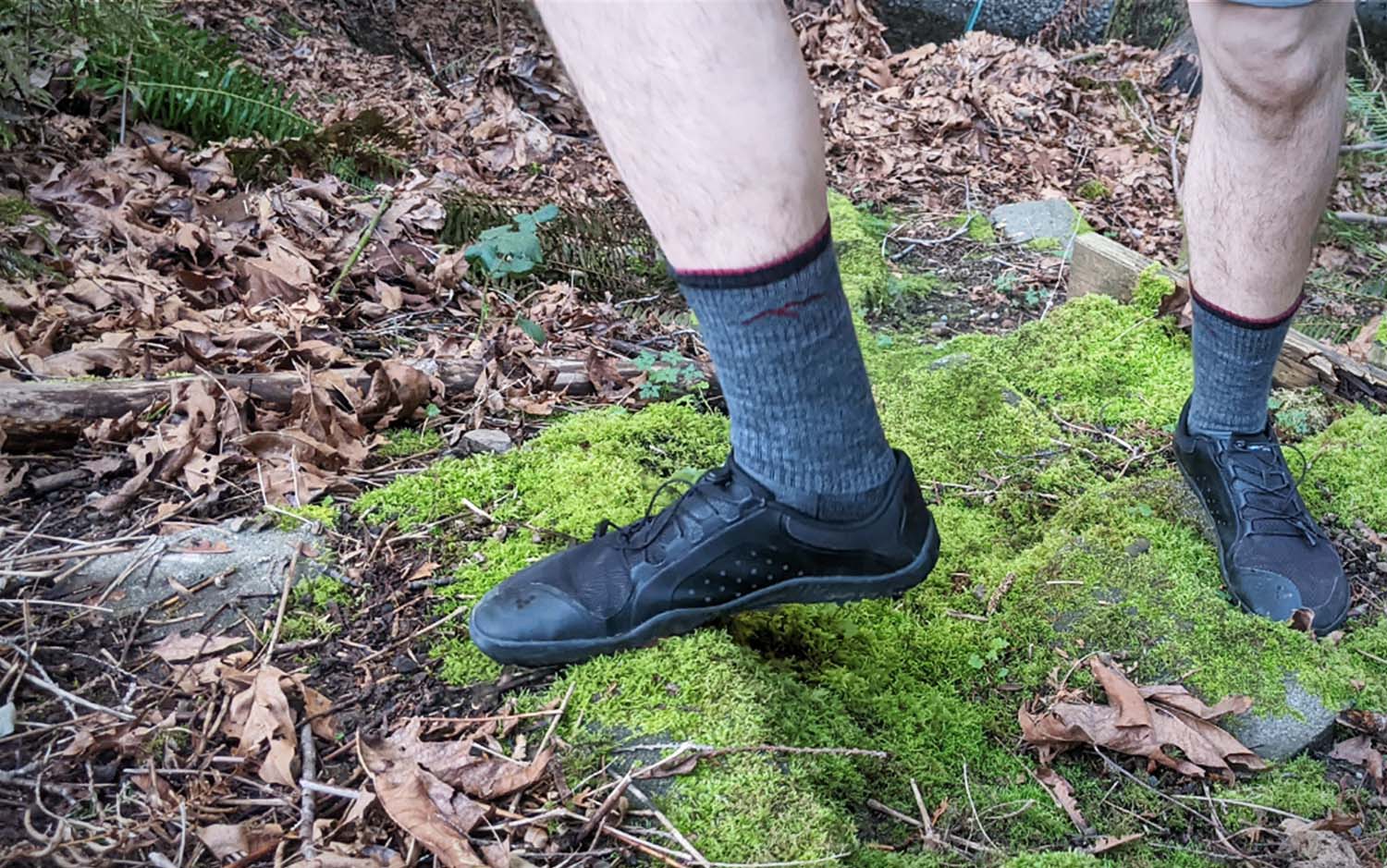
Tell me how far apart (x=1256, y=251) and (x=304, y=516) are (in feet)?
6.12

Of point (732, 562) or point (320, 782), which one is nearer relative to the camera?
point (320, 782)

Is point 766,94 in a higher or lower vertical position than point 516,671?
Result: higher

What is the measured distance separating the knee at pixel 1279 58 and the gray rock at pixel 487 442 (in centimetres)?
156

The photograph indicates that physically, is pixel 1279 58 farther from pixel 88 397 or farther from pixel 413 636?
pixel 88 397

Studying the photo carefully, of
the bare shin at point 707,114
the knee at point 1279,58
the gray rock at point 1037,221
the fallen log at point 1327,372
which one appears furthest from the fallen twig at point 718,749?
the gray rock at point 1037,221

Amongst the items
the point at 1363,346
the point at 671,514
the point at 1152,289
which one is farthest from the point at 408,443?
the point at 1363,346

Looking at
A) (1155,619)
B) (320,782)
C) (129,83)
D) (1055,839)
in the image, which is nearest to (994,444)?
(1155,619)

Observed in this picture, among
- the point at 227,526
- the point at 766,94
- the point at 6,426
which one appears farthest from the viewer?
the point at 6,426

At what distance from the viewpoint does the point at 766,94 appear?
3.78 feet

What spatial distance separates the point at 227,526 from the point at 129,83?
8.45 feet

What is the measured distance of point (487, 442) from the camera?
2.05 metres

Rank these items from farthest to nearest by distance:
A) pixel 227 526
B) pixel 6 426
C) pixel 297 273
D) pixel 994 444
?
1. pixel 297 273
2. pixel 994 444
3. pixel 6 426
4. pixel 227 526

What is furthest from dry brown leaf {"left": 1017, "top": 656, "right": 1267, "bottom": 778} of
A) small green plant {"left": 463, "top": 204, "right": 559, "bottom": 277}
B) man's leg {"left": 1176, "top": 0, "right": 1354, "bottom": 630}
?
small green plant {"left": 463, "top": 204, "right": 559, "bottom": 277}

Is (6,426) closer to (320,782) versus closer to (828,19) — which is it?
(320,782)
